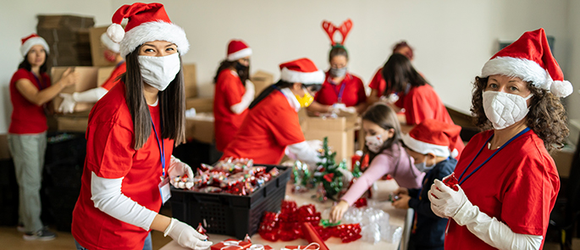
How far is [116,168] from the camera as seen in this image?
1.30m

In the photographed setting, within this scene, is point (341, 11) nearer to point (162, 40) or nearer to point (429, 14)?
point (429, 14)

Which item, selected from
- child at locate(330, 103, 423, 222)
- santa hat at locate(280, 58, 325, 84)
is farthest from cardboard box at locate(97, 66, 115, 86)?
child at locate(330, 103, 423, 222)

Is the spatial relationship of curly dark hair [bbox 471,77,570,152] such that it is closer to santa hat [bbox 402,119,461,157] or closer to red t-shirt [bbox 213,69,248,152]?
santa hat [bbox 402,119,461,157]

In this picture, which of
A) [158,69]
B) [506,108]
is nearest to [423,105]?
[506,108]

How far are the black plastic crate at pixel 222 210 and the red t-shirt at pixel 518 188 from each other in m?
0.89

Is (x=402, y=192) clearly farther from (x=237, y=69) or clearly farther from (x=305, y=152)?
(x=237, y=69)

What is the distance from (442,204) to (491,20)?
4.41 metres

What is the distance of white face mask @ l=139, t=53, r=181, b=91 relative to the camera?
4.55ft

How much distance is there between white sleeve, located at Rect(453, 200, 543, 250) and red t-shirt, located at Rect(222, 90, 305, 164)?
4.43ft

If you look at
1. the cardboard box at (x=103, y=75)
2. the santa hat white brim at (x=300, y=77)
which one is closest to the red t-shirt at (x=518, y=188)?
the santa hat white brim at (x=300, y=77)

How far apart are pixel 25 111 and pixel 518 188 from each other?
11.8 feet

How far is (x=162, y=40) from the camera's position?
55.7 inches

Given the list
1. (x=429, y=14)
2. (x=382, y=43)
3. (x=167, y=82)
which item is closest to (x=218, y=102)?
(x=167, y=82)

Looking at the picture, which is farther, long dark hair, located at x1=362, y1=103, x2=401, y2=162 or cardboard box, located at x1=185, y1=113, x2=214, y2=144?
cardboard box, located at x1=185, y1=113, x2=214, y2=144
